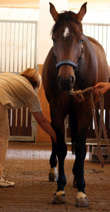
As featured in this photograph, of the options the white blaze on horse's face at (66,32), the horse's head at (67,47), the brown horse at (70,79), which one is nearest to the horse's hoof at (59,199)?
the brown horse at (70,79)

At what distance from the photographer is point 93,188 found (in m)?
2.94

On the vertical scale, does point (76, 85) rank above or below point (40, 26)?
below

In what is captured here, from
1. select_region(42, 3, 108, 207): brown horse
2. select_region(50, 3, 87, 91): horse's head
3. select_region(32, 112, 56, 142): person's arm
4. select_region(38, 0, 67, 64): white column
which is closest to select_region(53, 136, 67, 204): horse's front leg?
select_region(42, 3, 108, 207): brown horse

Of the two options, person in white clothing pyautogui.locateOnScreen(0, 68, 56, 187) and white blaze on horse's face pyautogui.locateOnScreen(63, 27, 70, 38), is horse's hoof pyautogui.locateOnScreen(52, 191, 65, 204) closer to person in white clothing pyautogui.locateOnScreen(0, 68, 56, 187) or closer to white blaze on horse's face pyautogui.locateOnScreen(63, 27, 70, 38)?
person in white clothing pyautogui.locateOnScreen(0, 68, 56, 187)

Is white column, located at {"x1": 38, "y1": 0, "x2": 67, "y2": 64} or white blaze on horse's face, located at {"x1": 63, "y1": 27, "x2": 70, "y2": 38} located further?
white column, located at {"x1": 38, "y1": 0, "x2": 67, "y2": 64}

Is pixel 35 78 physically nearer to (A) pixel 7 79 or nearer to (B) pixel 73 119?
(A) pixel 7 79

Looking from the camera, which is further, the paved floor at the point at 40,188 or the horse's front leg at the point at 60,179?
the horse's front leg at the point at 60,179

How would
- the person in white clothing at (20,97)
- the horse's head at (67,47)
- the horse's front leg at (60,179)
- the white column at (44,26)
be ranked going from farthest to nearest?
the white column at (44,26) < the person in white clothing at (20,97) < the horse's front leg at (60,179) < the horse's head at (67,47)

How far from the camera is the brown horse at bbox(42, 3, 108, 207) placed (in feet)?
7.39

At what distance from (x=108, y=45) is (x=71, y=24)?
4531mm

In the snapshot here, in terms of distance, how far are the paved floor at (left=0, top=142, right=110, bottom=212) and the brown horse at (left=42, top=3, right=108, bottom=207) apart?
130 millimetres

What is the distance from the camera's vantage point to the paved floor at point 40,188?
2.33 metres

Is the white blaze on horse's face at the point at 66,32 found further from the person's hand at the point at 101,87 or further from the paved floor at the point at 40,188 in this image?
the paved floor at the point at 40,188

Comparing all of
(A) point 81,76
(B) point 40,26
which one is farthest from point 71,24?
(B) point 40,26
